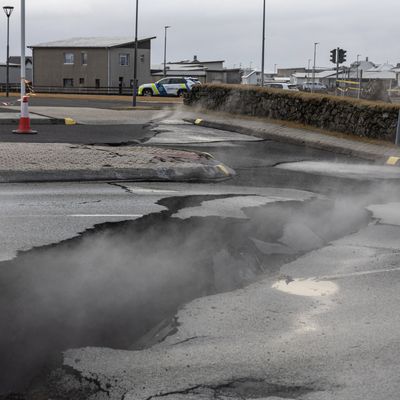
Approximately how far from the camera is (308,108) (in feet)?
73.0

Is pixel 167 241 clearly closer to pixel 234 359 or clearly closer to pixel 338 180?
pixel 234 359

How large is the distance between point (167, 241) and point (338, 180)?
628cm

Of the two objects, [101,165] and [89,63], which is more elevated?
[89,63]

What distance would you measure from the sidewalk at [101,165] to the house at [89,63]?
6517cm

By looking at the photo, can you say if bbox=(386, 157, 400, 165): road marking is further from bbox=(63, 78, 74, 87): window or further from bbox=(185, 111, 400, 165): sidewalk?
bbox=(63, 78, 74, 87): window

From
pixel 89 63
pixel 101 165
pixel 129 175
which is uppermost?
pixel 89 63

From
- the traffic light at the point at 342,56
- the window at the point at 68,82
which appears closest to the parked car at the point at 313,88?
the window at the point at 68,82

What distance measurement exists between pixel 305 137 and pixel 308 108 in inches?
87.1

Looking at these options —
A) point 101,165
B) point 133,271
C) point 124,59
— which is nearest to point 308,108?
point 101,165

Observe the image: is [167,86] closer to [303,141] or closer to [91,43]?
[91,43]

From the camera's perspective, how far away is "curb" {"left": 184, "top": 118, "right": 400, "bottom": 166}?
16969 millimetres

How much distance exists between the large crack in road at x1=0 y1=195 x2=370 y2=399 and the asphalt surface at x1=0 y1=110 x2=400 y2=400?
0.7 inches

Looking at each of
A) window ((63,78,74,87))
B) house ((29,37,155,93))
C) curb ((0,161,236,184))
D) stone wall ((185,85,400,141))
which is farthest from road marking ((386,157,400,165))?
window ((63,78,74,87))

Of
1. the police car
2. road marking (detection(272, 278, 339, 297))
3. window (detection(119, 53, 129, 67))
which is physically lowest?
road marking (detection(272, 278, 339, 297))
